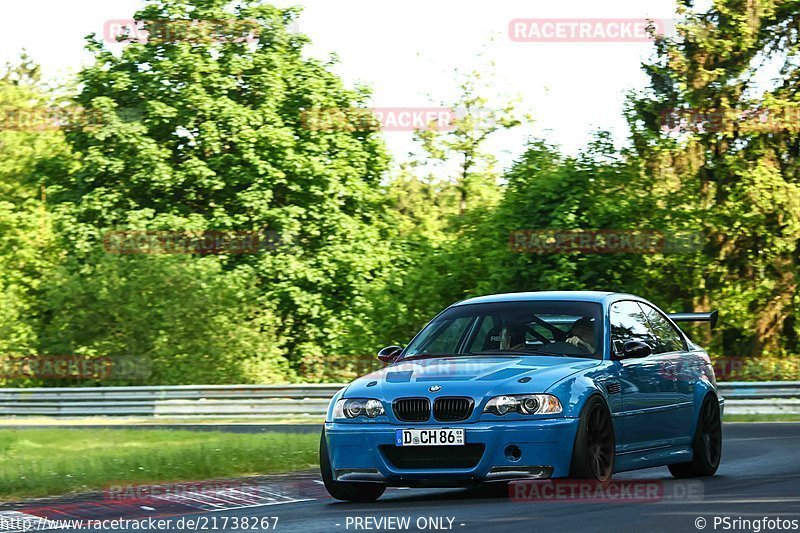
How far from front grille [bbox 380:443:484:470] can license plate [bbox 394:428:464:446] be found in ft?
0.11

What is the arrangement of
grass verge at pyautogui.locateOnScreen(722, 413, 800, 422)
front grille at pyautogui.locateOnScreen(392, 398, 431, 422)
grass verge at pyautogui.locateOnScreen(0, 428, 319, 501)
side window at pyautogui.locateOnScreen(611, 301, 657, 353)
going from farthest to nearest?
grass verge at pyautogui.locateOnScreen(722, 413, 800, 422), grass verge at pyautogui.locateOnScreen(0, 428, 319, 501), side window at pyautogui.locateOnScreen(611, 301, 657, 353), front grille at pyautogui.locateOnScreen(392, 398, 431, 422)

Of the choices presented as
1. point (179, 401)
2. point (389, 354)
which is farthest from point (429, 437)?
point (179, 401)

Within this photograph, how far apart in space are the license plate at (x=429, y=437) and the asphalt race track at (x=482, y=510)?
1.46ft

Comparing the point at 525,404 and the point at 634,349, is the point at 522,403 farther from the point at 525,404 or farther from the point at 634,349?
the point at 634,349

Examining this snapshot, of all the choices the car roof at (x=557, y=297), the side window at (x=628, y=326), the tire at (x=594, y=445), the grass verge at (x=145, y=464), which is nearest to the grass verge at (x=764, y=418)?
the grass verge at (x=145, y=464)

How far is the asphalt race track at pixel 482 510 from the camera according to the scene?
8.30 m

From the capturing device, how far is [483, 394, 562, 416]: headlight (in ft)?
30.9

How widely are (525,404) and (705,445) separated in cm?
320

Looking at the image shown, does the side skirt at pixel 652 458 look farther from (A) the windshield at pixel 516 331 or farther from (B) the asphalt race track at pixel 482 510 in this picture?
(A) the windshield at pixel 516 331

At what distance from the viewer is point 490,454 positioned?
9375 millimetres

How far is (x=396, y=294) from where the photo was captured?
126 ft

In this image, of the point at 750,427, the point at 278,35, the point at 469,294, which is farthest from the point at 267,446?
the point at 278,35

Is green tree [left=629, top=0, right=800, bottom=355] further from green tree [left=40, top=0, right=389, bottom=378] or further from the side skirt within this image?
the side skirt

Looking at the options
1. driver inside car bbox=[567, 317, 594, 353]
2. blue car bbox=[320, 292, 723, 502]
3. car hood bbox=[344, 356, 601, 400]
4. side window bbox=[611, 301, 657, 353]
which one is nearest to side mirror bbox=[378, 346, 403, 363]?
blue car bbox=[320, 292, 723, 502]
